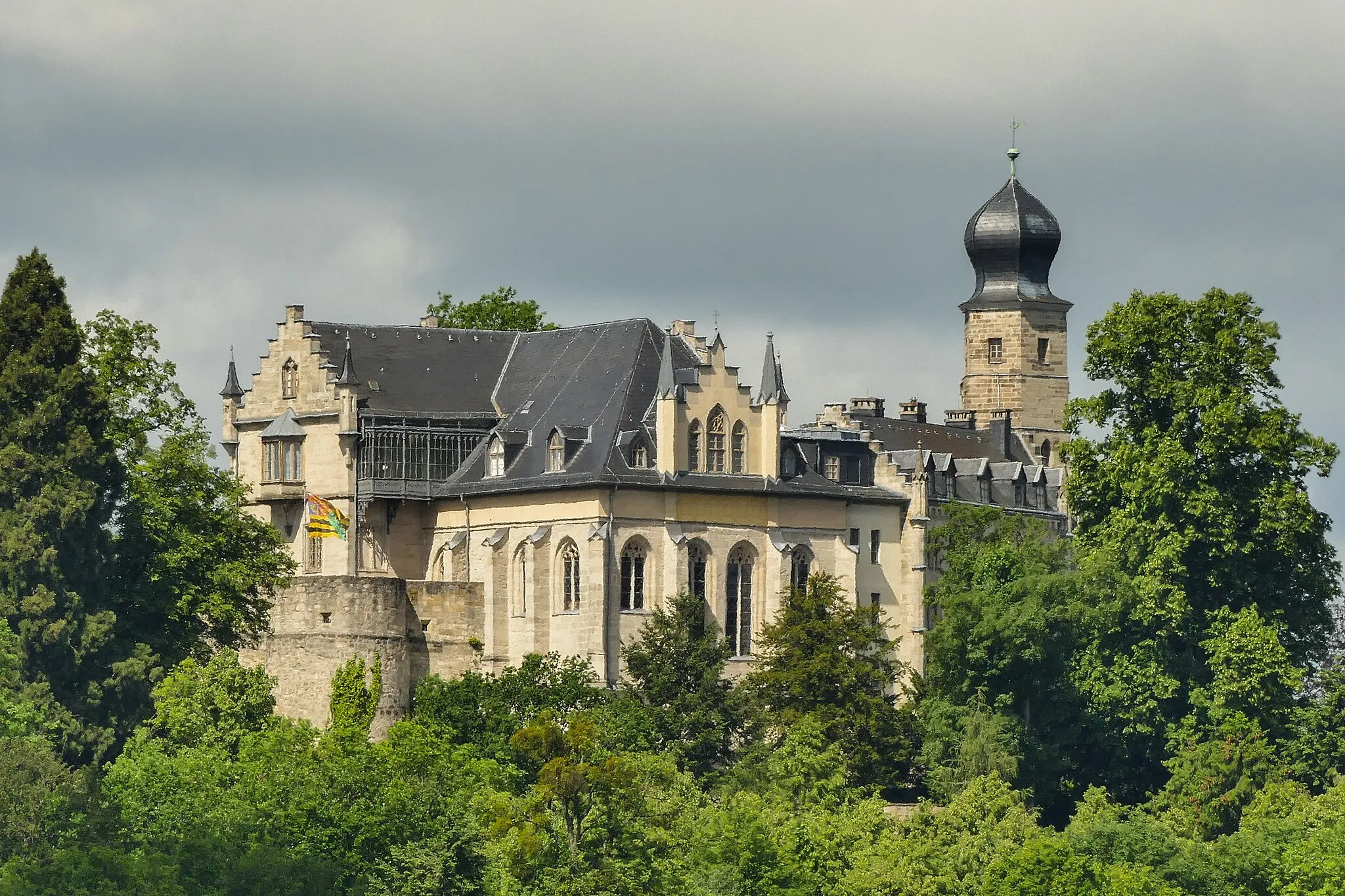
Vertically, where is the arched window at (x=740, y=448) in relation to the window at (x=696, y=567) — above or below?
above

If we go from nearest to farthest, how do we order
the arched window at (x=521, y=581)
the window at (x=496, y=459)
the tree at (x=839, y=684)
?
the tree at (x=839, y=684), the arched window at (x=521, y=581), the window at (x=496, y=459)

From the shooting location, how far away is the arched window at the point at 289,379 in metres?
120

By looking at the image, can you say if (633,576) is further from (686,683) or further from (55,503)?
(55,503)

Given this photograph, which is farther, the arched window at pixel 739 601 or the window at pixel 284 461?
the window at pixel 284 461

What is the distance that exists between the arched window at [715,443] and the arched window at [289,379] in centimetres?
1342

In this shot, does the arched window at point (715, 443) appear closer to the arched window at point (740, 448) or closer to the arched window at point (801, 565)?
the arched window at point (740, 448)

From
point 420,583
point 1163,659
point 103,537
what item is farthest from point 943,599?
point 103,537

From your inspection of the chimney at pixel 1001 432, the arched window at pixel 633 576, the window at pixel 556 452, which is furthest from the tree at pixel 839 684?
the chimney at pixel 1001 432

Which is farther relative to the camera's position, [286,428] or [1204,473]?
[286,428]

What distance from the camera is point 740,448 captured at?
115250 mm

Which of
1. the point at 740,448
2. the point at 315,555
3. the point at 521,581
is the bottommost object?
the point at 521,581

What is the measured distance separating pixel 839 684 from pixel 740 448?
10.6 metres

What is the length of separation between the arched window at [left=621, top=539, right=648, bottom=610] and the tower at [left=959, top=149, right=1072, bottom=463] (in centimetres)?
3927

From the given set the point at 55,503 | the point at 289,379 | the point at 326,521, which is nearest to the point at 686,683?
the point at 326,521
